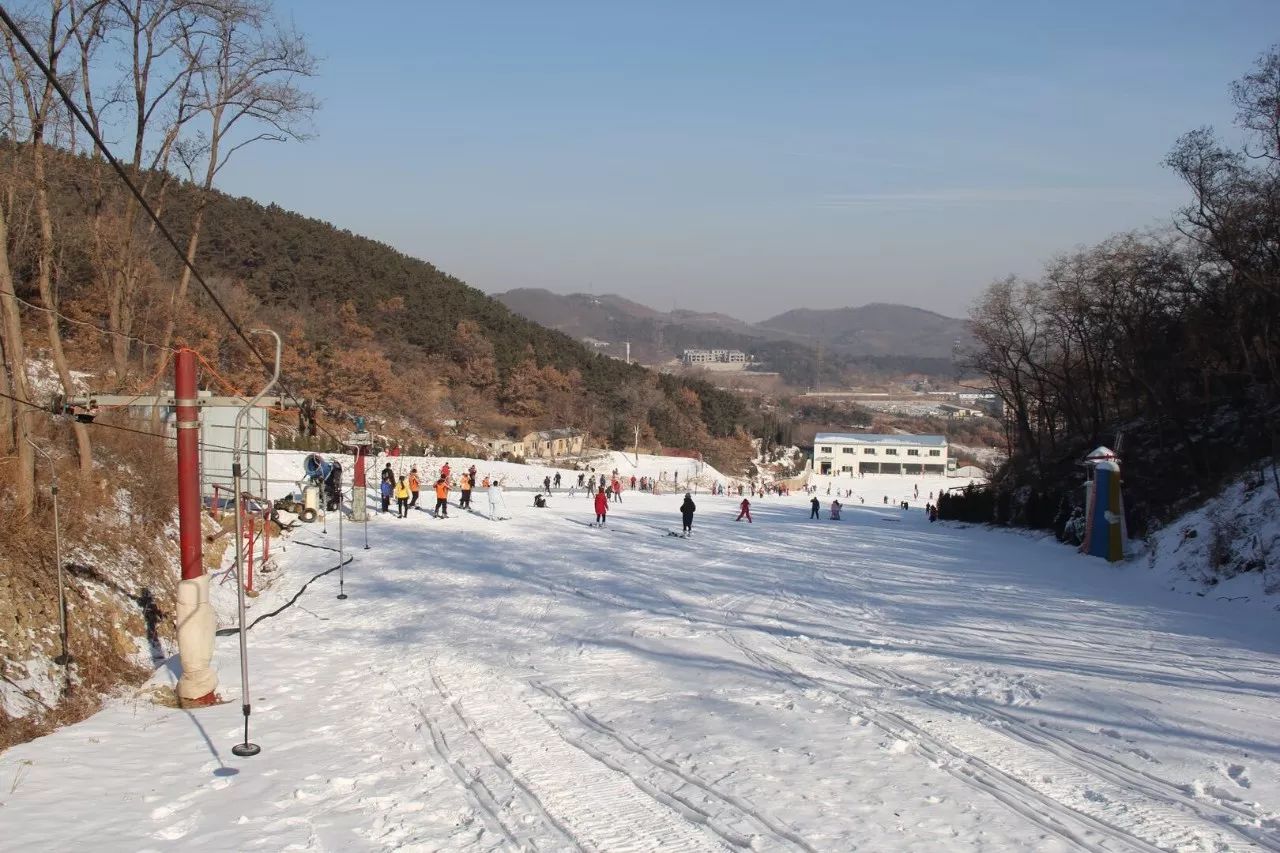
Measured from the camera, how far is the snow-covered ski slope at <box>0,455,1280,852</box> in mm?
6449

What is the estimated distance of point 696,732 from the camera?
848 cm

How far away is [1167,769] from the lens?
753 cm

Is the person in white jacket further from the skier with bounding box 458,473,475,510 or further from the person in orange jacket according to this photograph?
the skier with bounding box 458,473,475,510

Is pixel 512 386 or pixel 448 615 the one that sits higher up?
pixel 512 386

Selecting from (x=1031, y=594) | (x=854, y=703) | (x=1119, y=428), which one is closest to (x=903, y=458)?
(x=1119, y=428)

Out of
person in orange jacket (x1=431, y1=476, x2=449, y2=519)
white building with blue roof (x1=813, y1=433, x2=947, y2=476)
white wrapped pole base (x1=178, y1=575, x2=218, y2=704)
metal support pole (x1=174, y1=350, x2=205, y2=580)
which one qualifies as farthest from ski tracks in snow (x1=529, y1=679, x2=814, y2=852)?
white building with blue roof (x1=813, y1=433, x2=947, y2=476)

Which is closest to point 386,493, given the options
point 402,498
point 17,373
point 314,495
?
point 402,498

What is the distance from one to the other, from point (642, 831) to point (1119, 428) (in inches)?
1292

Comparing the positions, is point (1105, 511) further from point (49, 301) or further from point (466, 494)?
point (49, 301)

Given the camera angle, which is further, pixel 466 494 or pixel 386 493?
pixel 466 494

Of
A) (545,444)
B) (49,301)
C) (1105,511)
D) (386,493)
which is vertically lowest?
(386,493)

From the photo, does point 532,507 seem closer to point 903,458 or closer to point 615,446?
point 615,446

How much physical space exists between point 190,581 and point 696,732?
528 centimetres

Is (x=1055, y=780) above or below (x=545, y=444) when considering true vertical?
below
